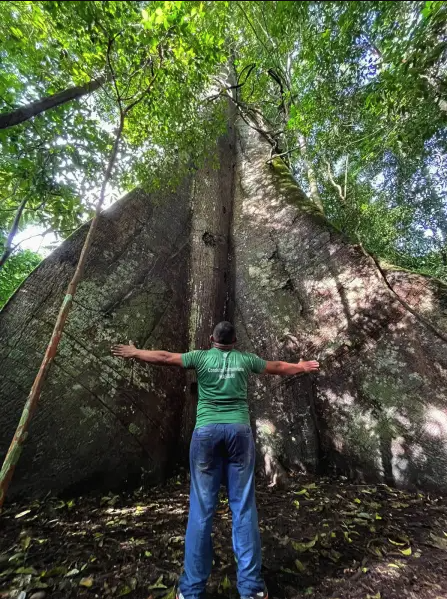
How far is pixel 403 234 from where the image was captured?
10805 mm

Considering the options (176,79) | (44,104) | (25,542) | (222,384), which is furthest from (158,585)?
(44,104)

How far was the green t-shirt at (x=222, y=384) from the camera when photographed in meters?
2.12

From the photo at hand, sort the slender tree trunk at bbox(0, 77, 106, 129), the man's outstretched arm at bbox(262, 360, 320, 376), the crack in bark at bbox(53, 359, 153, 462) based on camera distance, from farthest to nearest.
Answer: the slender tree trunk at bbox(0, 77, 106, 129) < the crack in bark at bbox(53, 359, 153, 462) < the man's outstretched arm at bbox(262, 360, 320, 376)

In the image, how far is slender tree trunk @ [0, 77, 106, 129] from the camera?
3342mm

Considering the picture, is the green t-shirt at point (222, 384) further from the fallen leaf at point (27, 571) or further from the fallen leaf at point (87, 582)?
the fallen leaf at point (27, 571)

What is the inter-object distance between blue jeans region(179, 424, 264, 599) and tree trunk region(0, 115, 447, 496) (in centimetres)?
141

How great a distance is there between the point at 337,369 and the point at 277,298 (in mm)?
1172

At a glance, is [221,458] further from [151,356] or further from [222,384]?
[151,356]

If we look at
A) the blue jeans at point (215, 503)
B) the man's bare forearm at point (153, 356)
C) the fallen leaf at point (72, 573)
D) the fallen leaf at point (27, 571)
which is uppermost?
the man's bare forearm at point (153, 356)

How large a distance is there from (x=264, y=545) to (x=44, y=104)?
5101mm

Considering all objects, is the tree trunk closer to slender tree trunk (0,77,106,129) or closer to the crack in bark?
the crack in bark

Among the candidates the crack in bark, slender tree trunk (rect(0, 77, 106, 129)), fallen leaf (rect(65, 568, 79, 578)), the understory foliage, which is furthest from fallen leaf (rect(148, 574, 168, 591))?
slender tree trunk (rect(0, 77, 106, 129))

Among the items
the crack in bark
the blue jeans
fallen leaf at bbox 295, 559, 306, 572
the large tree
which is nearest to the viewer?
the blue jeans

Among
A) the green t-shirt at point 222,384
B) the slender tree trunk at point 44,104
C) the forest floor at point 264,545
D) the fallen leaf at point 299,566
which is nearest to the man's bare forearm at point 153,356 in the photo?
the green t-shirt at point 222,384
